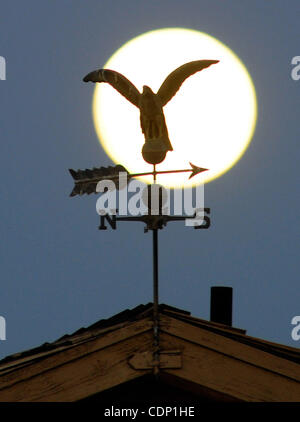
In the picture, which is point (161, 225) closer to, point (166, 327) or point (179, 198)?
point (179, 198)

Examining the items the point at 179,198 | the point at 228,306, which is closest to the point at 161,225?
the point at 179,198

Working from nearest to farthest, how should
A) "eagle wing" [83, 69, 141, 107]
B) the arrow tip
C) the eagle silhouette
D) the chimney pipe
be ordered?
1. the eagle silhouette
2. "eagle wing" [83, 69, 141, 107]
3. the arrow tip
4. the chimney pipe

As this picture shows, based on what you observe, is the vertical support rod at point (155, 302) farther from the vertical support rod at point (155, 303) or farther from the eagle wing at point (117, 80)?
the eagle wing at point (117, 80)

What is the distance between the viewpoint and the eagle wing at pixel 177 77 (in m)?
5.34

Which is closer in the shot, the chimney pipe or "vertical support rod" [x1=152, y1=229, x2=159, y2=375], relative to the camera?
"vertical support rod" [x1=152, y1=229, x2=159, y2=375]

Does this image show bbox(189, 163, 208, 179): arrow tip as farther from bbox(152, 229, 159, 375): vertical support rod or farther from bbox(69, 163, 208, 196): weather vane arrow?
bbox(152, 229, 159, 375): vertical support rod

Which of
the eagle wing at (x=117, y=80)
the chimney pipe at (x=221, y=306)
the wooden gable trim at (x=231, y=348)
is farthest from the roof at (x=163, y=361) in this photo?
the chimney pipe at (x=221, y=306)

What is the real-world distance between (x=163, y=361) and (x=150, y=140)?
1.53m

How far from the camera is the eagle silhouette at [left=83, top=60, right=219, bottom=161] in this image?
16.8 ft

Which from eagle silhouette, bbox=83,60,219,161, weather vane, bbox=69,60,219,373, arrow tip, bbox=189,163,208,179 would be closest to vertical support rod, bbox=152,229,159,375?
weather vane, bbox=69,60,219,373

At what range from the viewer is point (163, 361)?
13.8 feet

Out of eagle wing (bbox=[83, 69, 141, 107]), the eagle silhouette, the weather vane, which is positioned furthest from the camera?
eagle wing (bbox=[83, 69, 141, 107])

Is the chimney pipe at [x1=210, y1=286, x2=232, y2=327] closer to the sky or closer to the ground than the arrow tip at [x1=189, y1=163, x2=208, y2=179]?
closer to the ground
